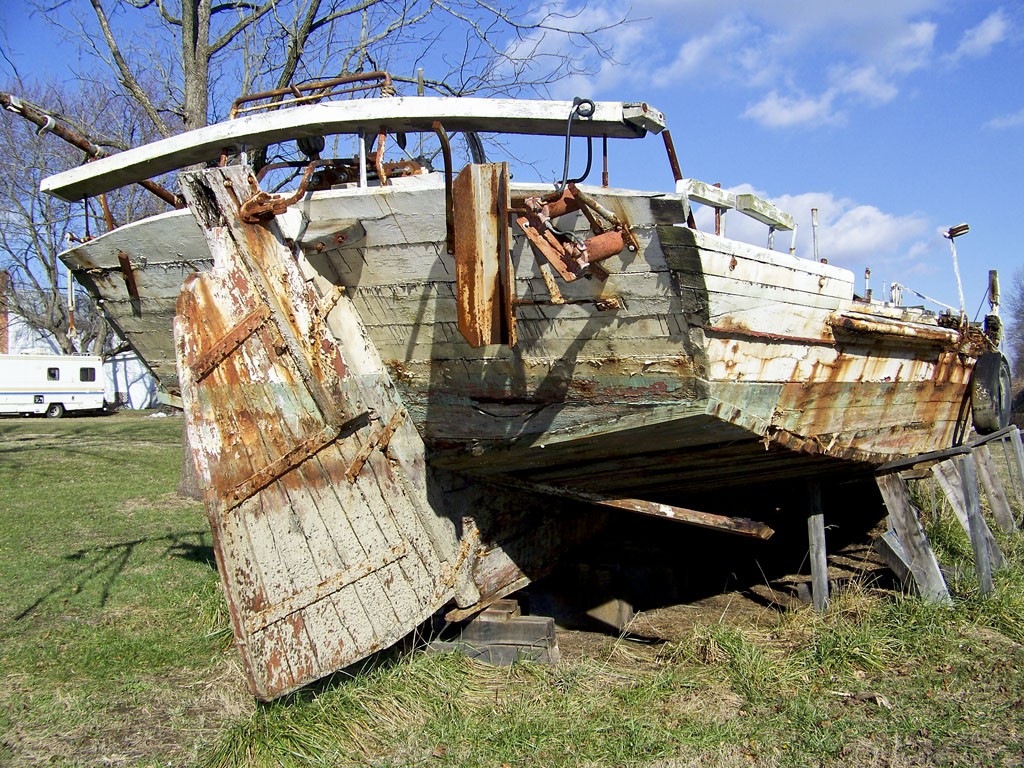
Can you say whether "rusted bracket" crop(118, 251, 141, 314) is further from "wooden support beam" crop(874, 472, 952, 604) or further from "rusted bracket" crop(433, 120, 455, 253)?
"wooden support beam" crop(874, 472, 952, 604)

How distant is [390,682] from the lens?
4.22 meters

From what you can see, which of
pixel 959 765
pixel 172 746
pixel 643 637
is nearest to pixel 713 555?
pixel 643 637

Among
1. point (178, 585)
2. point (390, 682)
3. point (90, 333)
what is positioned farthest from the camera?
point (90, 333)

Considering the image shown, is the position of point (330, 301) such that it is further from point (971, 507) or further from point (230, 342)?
point (971, 507)

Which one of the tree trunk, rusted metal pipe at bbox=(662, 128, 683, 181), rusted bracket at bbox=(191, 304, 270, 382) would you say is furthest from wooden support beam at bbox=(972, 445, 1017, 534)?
the tree trunk

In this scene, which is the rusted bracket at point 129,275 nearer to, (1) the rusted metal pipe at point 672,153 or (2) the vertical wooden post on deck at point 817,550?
(1) the rusted metal pipe at point 672,153

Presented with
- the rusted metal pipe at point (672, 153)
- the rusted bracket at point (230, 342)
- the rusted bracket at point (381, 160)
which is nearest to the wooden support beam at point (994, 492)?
the rusted metal pipe at point (672, 153)

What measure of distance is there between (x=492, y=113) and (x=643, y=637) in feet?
11.6

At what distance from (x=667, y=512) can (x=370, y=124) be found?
8.68 ft

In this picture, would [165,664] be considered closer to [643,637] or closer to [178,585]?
[178,585]

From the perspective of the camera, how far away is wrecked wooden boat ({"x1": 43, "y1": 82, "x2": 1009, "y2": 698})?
3.55 metres

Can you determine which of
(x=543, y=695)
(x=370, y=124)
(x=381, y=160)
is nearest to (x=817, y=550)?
(x=543, y=695)

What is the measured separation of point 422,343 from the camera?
427 cm

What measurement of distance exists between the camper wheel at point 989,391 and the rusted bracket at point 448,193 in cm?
617
